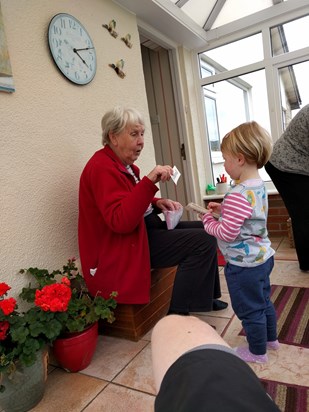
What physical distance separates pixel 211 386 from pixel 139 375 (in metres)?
1.18

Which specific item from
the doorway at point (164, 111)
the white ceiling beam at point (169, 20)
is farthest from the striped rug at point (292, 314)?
the white ceiling beam at point (169, 20)

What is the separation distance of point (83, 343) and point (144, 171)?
1454 mm

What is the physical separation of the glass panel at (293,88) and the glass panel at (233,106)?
179mm

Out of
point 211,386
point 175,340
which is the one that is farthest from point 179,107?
point 211,386

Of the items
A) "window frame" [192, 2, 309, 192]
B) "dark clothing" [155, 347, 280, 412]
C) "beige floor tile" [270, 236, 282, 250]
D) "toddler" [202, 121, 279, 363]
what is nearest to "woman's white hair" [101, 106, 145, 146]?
"toddler" [202, 121, 279, 363]

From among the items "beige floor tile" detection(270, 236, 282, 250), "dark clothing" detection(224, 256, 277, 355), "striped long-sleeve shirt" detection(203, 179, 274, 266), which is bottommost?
"beige floor tile" detection(270, 236, 282, 250)

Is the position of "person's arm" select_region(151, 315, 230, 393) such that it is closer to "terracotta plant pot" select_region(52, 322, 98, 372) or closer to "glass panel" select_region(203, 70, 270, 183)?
"terracotta plant pot" select_region(52, 322, 98, 372)

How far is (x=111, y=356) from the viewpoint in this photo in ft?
4.94

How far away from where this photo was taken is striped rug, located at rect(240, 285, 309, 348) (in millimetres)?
1449

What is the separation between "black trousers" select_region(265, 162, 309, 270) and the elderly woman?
859mm

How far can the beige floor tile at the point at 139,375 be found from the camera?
1.25 m

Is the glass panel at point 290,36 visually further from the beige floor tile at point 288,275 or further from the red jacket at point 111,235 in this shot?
the red jacket at point 111,235

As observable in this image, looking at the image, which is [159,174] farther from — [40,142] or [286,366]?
[286,366]

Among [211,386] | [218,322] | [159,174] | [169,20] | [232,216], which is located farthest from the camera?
[169,20]
